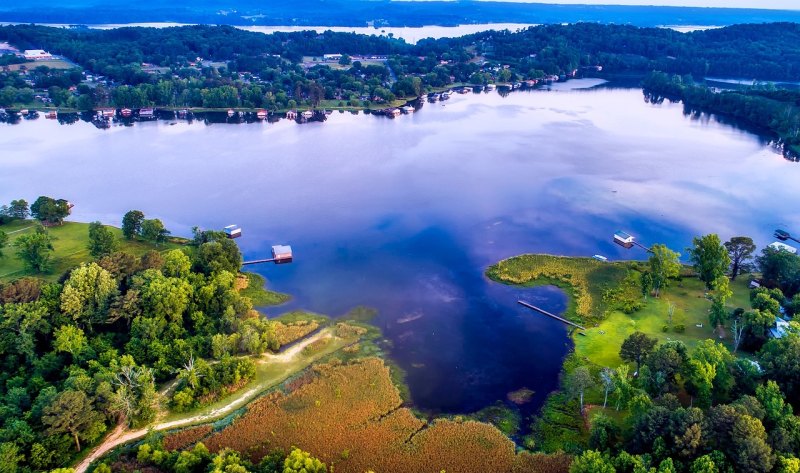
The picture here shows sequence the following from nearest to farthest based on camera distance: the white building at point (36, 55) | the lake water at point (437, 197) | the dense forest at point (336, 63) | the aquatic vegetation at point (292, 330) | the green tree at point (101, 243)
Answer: the aquatic vegetation at point (292, 330)
the lake water at point (437, 197)
the green tree at point (101, 243)
the dense forest at point (336, 63)
the white building at point (36, 55)

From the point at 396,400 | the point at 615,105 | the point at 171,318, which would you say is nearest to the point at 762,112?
the point at 615,105

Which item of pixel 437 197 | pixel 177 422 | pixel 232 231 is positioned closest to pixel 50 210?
pixel 232 231

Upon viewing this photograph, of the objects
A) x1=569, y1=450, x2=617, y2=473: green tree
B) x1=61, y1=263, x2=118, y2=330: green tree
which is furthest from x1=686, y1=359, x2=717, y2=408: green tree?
x1=61, y1=263, x2=118, y2=330: green tree

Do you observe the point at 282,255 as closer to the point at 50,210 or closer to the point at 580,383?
the point at 50,210

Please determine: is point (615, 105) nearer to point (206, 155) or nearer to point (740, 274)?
point (740, 274)

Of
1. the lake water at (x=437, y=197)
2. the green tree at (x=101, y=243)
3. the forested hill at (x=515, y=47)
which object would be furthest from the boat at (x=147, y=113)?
the green tree at (x=101, y=243)

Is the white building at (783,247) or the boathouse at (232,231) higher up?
the white building at (783,247)

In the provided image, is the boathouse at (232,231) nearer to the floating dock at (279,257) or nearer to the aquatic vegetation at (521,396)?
the floating dock at (279,257)
